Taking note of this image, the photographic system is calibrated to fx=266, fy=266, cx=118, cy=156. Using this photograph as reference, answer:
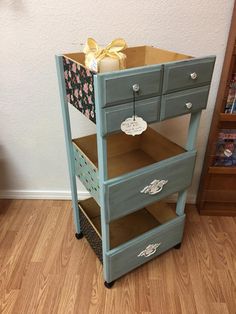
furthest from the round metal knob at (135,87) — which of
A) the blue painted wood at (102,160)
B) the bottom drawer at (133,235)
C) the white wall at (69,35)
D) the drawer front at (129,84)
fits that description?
the bottom drawer at (133,235)

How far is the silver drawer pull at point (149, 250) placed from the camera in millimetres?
1284

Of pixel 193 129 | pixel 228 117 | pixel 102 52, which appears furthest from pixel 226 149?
pixel 102 52

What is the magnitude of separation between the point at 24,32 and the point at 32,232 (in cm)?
111

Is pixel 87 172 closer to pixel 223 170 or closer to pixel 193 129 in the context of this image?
pixel 193 129

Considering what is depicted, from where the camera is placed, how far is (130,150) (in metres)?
1.40

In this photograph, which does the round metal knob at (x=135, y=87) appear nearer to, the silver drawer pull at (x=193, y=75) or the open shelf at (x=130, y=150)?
the silver drawer pull at (x=193, y=75)

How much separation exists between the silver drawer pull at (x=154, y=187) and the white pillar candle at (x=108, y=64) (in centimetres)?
48

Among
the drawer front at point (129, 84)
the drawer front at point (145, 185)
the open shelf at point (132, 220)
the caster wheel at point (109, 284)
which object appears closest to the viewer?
the drawer front at point (129, 84)

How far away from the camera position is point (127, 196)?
3.51 ft

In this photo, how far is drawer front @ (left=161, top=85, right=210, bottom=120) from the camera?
95 cm

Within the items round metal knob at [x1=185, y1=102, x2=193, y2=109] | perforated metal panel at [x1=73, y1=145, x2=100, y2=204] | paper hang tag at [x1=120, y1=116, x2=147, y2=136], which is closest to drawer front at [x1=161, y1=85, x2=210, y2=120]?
round metal knob at [x1=185, y1=102, x2=193, y2=109]

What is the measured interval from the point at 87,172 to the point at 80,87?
38 cm

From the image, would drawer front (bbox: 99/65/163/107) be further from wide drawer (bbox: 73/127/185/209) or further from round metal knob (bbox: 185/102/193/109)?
wide drawer (bbox: 73/127/185/209)

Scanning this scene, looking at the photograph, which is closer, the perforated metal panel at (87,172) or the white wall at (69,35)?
the perforated metal panel at (87,172)
